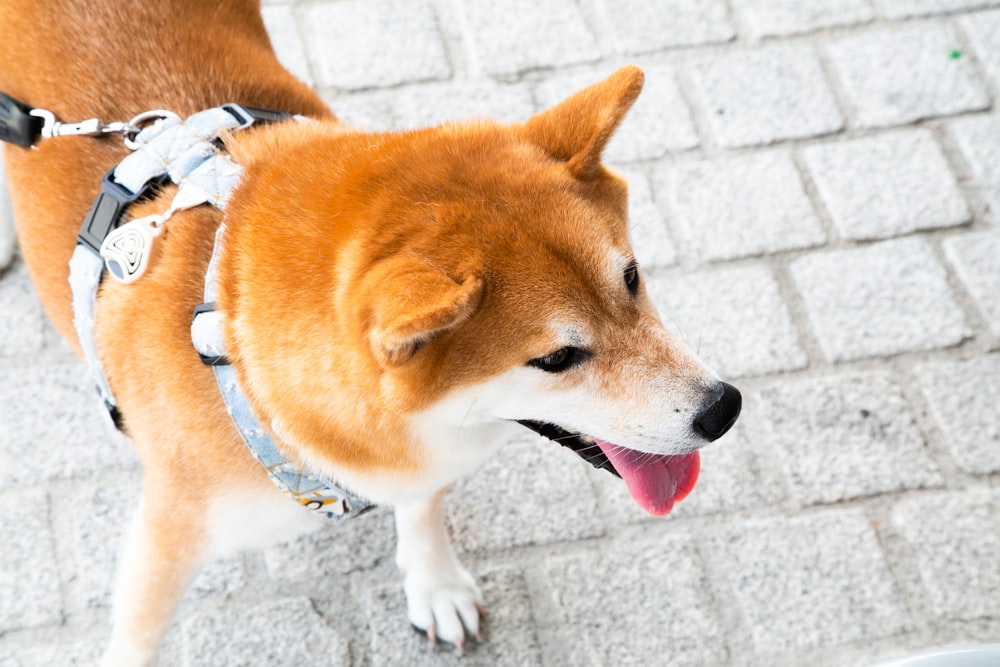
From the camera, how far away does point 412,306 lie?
1636 millimetres

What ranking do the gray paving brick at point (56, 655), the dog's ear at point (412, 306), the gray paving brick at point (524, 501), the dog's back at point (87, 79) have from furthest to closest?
the gray paving brick at point (524, 501)
the gray paving brick at point (56, 655)
the dog's back at point (87, 79)
the dog's ear at point (412, 306)

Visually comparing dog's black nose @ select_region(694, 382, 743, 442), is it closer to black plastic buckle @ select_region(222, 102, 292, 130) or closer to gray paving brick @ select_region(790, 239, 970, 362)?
black plastic buckle @ select_region(222, 102, 292, 130)

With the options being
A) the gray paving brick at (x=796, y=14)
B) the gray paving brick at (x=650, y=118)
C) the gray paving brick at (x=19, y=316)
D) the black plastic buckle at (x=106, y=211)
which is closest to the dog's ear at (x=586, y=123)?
the black plastic buckle at (x=106, y=211)

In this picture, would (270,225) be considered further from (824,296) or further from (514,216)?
(824,296)

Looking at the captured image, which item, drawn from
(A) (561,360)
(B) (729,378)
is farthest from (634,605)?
(A) (561,360)

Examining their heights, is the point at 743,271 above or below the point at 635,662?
above

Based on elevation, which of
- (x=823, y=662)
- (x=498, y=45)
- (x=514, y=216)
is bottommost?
(x=823, y=662)

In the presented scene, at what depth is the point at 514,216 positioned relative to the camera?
1.87m

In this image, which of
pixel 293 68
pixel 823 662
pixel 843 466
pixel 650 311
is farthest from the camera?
pixel 293 68

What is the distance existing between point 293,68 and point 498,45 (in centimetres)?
79

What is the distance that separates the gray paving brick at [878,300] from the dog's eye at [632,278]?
1361 mm

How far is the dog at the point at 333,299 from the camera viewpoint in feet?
6.02

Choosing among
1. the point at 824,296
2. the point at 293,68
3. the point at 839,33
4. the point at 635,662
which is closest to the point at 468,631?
the point at 635,662

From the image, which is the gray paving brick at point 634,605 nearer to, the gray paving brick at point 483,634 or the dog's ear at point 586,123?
the gray paving brick at point 483,634
